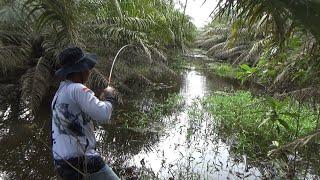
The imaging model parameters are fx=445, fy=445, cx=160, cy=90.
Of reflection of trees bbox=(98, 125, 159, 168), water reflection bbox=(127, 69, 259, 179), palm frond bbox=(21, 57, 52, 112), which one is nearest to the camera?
water reflection bbox=(127, 69, 259, 179)

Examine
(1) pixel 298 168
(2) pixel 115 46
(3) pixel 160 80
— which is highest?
(2) pixel 115 46

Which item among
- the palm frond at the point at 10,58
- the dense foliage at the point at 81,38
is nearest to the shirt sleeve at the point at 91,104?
the dense foliage at the point at 81,38

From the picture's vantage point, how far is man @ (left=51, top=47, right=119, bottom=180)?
3.05 meters

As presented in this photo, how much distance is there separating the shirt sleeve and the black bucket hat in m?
0.15

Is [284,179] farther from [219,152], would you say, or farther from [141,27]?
[141,27]

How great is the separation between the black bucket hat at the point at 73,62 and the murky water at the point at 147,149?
207cm

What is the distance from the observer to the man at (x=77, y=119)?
305cm

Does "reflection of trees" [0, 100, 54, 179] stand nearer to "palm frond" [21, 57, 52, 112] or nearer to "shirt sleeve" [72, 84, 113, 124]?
"palm frond" [21, 57, 52, 112]

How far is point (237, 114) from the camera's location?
956 centimetres

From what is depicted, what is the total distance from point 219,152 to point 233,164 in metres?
0.71

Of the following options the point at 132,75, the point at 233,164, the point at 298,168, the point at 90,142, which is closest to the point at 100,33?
the point at 132,75

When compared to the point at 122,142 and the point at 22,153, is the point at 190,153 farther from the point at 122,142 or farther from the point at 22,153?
the point at 22,153

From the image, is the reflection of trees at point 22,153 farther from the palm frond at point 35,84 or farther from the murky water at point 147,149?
the palm frond at point 35,84

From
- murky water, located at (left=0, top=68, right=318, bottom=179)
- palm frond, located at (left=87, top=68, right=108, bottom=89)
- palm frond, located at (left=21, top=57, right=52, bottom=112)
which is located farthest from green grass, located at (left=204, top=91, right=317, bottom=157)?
palm frond, located at (left=21, top=57, right=52, bottom=112)
